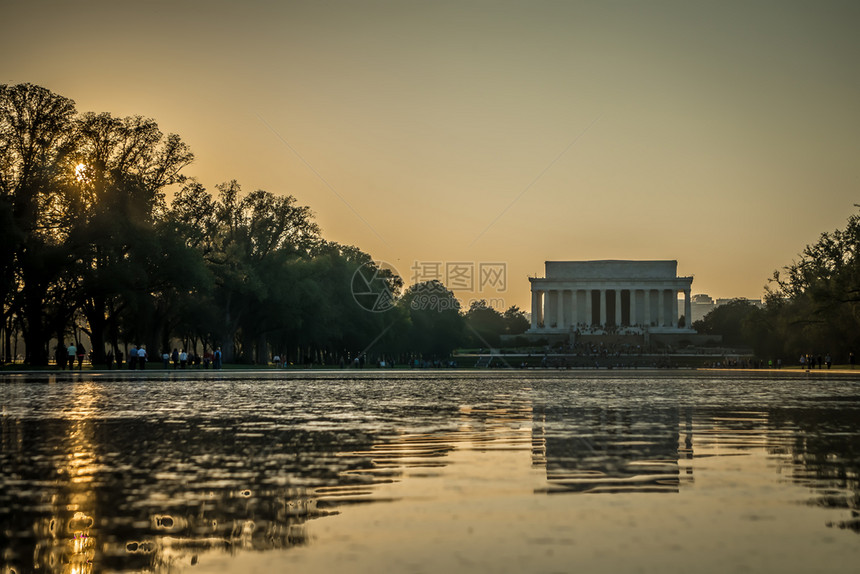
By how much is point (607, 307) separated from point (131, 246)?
93.7 meters

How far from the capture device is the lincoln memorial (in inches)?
5541

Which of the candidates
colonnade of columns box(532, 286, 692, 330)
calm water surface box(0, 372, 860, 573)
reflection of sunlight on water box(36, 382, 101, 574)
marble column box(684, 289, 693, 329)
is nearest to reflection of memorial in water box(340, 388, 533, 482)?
calm water surface box(0, 372, 860, 573)

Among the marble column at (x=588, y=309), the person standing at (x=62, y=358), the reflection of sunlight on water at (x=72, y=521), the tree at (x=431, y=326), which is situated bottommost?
the reflection of sunlight on water at (x=72, y=521)

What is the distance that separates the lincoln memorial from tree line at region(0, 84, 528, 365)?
5672 centimetres

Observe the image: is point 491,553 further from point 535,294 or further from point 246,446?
point 535,294

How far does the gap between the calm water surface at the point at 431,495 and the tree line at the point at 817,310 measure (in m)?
54.4

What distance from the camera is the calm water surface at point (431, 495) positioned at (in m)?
6.96

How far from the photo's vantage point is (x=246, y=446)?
1481 centimetres

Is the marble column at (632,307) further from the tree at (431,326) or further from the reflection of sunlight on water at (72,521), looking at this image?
the reflection of sunlight on water at (72,521)

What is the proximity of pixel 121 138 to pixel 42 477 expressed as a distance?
188 feet

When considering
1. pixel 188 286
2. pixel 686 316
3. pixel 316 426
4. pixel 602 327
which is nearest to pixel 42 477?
pixel 316 426

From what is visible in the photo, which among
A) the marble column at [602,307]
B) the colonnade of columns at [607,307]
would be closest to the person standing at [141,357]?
the colonnade of columns at [607,307]

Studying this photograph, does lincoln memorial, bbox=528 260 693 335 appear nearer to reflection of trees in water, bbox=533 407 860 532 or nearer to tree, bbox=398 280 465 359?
tree, bbox=398 280 465 359

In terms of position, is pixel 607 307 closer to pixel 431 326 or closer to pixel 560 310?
pixel 560 310
